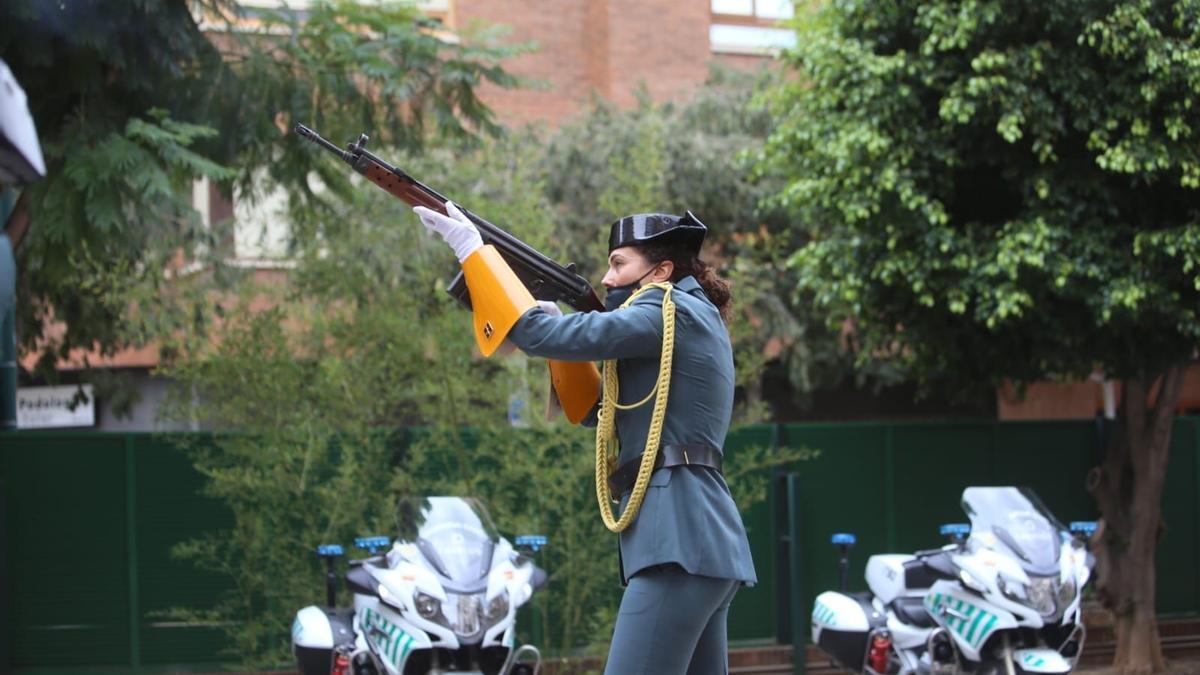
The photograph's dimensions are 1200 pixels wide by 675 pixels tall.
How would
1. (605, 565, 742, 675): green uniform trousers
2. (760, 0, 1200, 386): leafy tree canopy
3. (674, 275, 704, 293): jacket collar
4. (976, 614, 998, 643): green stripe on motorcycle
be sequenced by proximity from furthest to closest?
1. (760, 0, 1200, 386): leafy tree canopy
2. (976, 614, 998, 643): green stripe on motorcycle
3. (674, 275, 704, 293): jacket collar
4. (605, 565, 742, 675): green uniform trousers

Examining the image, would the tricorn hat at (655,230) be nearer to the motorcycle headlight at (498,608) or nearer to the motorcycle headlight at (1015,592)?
the motorcycle headlight at (498,608)

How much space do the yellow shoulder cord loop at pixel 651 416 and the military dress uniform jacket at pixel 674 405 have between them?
0.02m

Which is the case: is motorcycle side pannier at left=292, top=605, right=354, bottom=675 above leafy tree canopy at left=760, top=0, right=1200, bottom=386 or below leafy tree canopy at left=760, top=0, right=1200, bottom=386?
below

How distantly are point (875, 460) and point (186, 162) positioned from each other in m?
5.94

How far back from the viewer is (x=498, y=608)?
700 cm

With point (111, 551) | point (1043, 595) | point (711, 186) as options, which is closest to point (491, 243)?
point (1043, 595)

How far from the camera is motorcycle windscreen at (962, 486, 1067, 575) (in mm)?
7836

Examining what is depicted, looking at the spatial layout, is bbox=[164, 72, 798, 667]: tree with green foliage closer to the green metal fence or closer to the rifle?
the green metal fence

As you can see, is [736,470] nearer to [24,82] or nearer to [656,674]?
[24,82]

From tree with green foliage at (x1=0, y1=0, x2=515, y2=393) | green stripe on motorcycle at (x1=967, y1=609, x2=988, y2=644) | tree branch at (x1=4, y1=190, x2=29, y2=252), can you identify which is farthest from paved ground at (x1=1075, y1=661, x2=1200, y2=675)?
tree branch at (x1=4, y1=190, x2=29, y2=252)

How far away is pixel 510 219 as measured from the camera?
9.24m

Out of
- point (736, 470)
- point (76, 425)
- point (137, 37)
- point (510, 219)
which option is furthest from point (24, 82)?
point (76, 425)

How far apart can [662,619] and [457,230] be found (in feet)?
4.34

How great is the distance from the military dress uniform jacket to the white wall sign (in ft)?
51.5
